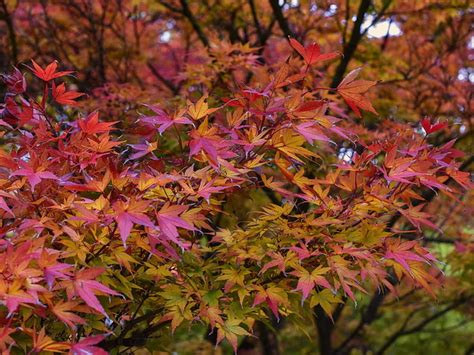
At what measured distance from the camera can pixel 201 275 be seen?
2.00 meters

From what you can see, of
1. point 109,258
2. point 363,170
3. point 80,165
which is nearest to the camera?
point 109,258

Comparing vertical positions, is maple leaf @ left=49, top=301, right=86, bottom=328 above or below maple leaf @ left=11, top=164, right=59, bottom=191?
below

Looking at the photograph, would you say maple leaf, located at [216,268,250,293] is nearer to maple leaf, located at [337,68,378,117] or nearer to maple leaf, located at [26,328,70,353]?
maple leaf, located at [26,328,70,353]

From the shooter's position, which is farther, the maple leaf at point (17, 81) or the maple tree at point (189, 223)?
the maple leaf at point (17, 81)

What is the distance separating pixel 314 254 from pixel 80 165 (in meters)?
0.78

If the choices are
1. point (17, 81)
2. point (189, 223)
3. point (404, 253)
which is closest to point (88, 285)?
point (189, 223)

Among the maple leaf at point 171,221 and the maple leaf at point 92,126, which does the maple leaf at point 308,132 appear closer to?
the maple leaf at point 171,221

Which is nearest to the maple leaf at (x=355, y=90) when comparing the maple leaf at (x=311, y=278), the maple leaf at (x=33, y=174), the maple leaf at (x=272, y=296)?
the maple leaf at (x=311, y=278)

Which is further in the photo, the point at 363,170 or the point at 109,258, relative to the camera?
the point at 363,170

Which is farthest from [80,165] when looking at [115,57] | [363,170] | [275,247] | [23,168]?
[115,57]

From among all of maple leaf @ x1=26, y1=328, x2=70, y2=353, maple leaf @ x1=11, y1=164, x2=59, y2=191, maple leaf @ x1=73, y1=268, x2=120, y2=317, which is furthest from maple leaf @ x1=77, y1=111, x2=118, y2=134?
maple leaf @ x1=26, y1=328, x2=70, y2=353

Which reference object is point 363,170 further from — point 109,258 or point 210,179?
point 109,258

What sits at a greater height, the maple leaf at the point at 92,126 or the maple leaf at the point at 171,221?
the maple leaf at the point at 92,126

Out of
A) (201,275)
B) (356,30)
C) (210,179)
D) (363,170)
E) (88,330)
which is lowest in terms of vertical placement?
(88,330)
